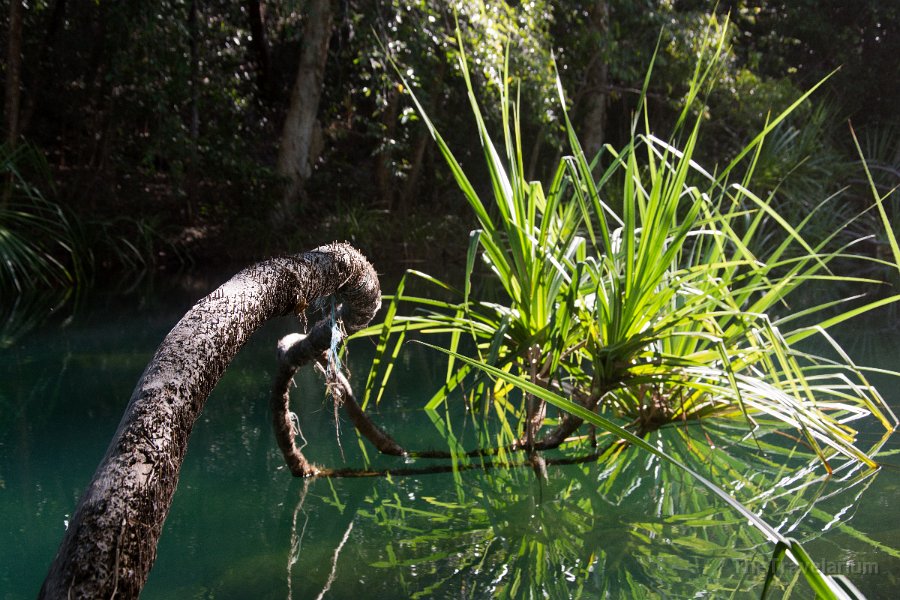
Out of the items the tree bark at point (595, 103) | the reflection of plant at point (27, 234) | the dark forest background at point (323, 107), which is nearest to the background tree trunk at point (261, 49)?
the dark forest background at point (323, 107)

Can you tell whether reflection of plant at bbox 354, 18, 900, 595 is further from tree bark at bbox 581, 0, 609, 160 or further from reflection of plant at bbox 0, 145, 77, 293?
tree bark at bbox 581, 0, 609, 160

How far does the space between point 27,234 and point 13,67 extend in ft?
4.54

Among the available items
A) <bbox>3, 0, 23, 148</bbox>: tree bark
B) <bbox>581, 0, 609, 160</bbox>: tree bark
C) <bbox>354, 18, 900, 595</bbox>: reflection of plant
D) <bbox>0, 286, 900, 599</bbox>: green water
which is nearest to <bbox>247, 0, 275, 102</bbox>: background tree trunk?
<bbox>3, 0, 23, 148</bbox>: tree bark

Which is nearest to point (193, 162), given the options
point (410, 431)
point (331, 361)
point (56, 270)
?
point (56, 270)

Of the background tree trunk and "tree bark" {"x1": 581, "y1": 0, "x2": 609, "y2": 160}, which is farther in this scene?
"tree bark" {"x1": 581, "y1": 0, "x2": 609, "y2": 160}

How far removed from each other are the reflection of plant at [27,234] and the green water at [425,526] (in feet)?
11.5

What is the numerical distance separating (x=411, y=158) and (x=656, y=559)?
8.85 m

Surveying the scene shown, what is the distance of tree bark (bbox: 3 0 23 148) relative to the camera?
250 inches

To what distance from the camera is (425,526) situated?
175 cm

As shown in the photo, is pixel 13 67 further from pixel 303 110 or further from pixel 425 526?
pixel 425 526

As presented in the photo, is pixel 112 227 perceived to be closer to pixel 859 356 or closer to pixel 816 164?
→ pixel 859 356

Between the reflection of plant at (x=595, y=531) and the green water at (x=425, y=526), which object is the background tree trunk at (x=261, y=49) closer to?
the green water at (x=425, y=526)

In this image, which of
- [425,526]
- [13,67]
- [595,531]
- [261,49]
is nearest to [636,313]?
[595,531]

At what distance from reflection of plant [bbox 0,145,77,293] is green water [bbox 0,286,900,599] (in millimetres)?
3494
